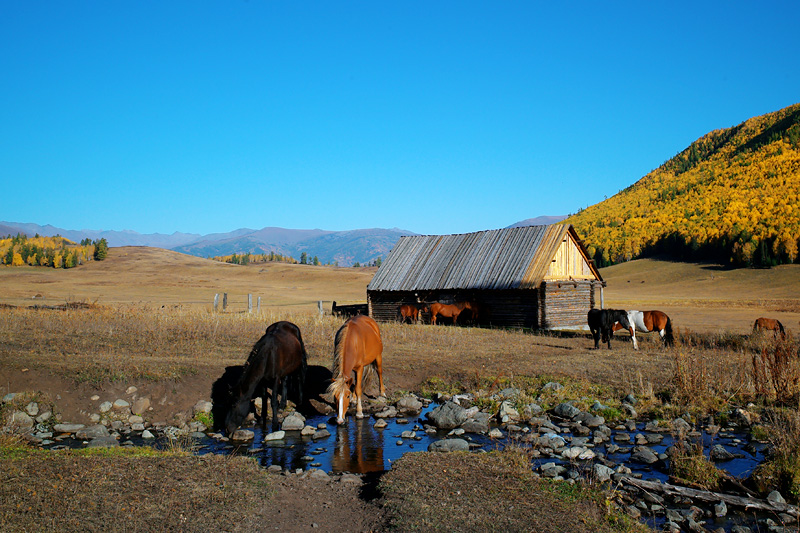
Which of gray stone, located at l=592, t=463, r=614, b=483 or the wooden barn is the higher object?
the wooden barn

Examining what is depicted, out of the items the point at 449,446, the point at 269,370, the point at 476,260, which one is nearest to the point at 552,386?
the point at 449,446

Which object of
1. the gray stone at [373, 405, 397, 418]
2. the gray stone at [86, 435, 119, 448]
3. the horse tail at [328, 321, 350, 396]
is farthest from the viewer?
the gray stone at [373, 405, 397, 418]

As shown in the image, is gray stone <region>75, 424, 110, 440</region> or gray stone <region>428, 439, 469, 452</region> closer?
gray stone <region>428, 439, 469, 452</region>

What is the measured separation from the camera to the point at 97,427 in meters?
10.1

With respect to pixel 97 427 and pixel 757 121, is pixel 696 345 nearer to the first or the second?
pixel 97 427

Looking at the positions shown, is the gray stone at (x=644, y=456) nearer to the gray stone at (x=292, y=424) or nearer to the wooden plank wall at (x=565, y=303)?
the gray stone at (x=292, y=424)

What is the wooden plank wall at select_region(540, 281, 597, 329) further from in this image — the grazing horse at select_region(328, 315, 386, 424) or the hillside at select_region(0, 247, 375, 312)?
the hillside at select_region(0, 247, 375, 312)

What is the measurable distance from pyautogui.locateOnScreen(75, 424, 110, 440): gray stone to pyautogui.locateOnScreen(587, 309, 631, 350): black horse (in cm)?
1615

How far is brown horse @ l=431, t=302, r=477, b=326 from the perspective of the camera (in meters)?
29.3

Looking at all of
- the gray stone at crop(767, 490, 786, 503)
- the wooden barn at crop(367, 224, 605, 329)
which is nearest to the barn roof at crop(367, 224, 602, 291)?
the wooden barn at crop(367, 224, 605, 329)

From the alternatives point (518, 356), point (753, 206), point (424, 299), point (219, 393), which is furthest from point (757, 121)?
point (219, 393)

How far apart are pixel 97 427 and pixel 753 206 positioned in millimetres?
97873

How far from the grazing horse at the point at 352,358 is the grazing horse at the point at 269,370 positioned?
0.93 m

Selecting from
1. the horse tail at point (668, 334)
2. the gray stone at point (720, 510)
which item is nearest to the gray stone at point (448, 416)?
the gray stone at point (720, 510)
